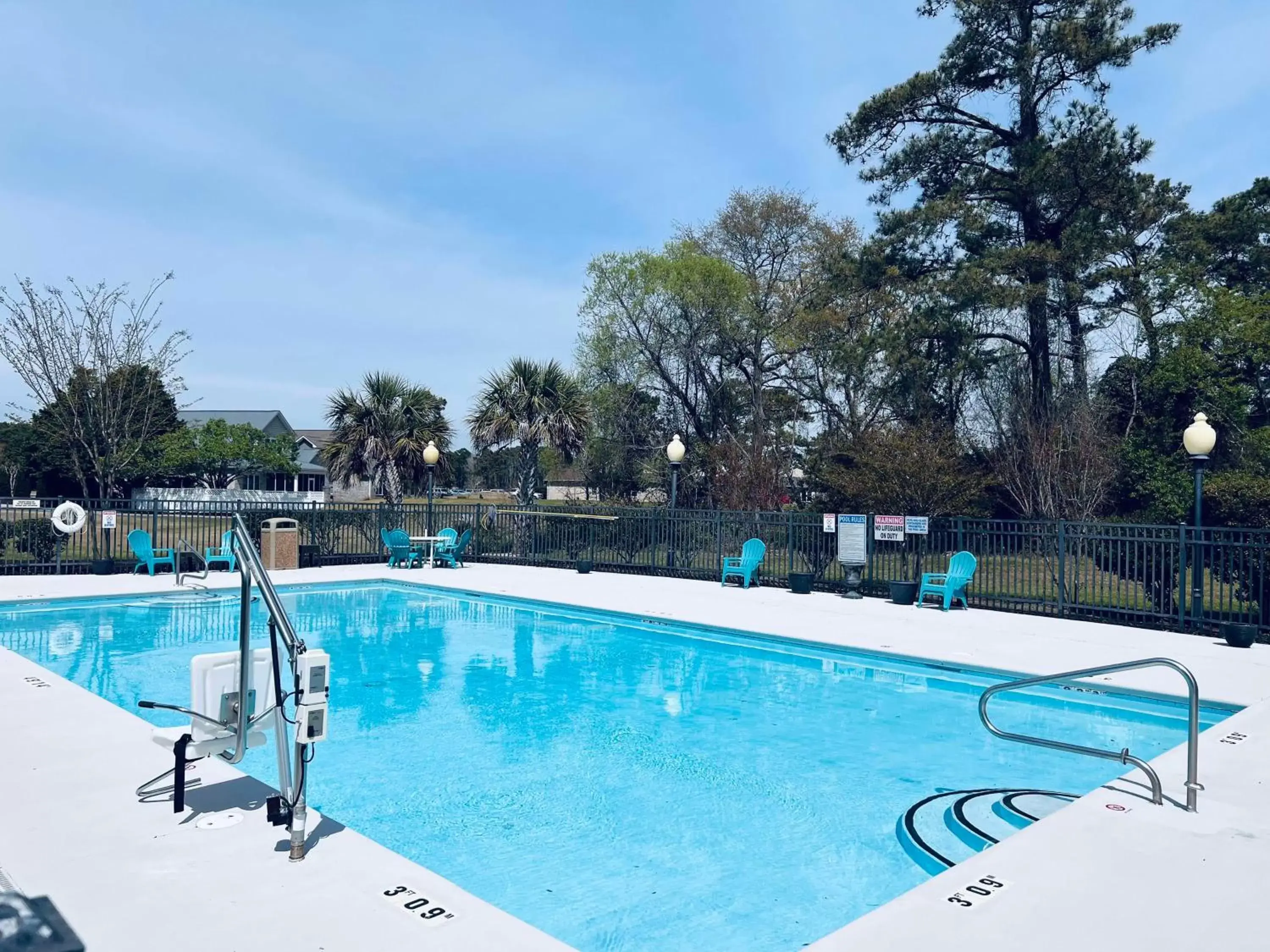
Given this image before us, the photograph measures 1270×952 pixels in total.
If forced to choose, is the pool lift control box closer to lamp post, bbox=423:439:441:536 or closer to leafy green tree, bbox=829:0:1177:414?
lamp post, bbox=423:439:441:536

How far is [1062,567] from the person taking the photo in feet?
43.6

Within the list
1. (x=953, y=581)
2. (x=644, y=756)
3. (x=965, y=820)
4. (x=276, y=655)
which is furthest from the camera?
(x=953, y=581)

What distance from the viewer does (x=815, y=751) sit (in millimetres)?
7254

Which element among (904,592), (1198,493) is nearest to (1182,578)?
(1198,493)

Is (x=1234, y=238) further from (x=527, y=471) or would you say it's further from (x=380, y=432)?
(x=380, y=432)

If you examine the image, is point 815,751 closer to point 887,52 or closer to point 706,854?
point 706,854

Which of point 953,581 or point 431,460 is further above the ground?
point 431,460

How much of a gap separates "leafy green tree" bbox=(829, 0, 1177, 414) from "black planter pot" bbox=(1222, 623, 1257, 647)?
42.1 ft

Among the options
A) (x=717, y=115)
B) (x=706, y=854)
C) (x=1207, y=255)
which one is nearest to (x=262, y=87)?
(x=717, y=115)

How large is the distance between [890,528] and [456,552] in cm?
1004

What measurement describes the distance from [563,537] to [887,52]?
49.9 feet

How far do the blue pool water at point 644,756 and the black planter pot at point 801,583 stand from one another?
12.9 ft

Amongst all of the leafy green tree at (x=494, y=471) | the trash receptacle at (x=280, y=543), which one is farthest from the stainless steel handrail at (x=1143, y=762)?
the leafy green tree at (x=494, y=471)

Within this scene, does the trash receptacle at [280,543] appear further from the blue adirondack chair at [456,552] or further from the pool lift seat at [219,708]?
the pool lift seat at [219,708]
